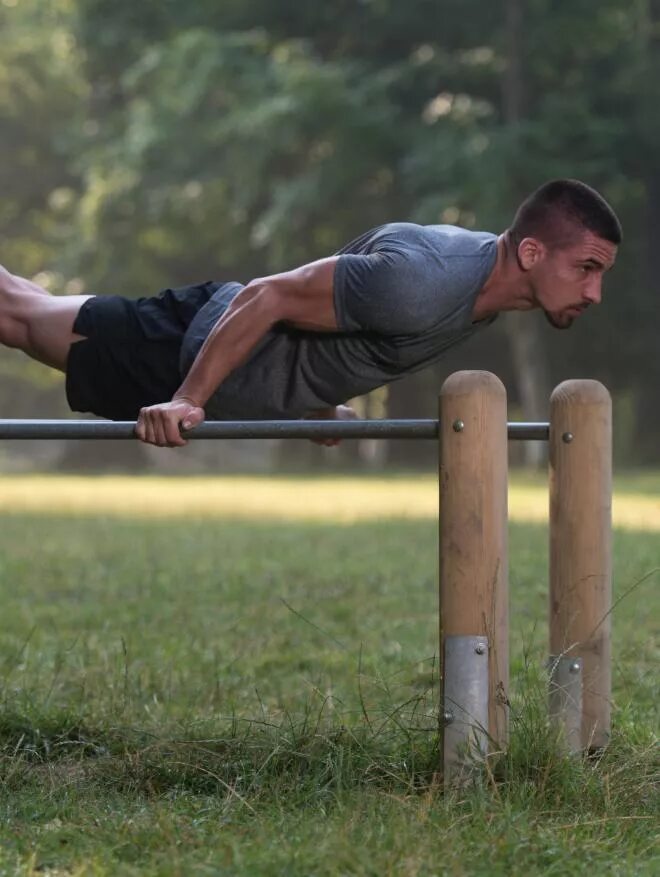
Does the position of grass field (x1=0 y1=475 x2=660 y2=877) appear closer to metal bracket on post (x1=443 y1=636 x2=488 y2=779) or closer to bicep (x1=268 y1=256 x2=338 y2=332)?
metal bracket on post (x1=443 y1=636 x2=488 y2=779)

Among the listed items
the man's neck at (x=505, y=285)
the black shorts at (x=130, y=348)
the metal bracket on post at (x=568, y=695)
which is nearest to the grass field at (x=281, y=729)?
the metal bracket on post at (x=568, y=695)

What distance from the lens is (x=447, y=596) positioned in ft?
12.5

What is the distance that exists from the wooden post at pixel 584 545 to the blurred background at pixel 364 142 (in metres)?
21.1

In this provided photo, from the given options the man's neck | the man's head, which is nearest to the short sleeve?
the man's neck

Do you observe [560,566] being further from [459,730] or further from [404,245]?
[404,245]

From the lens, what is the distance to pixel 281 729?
4004mm

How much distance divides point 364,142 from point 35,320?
22.9 m

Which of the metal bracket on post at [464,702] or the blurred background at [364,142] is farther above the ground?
the blurred background at [364,142]

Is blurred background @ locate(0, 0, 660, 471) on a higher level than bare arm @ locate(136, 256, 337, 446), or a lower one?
higher

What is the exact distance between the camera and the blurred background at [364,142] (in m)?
26.3

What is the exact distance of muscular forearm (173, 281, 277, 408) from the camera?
412cm

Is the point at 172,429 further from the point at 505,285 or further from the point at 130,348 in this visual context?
the point at 505,285

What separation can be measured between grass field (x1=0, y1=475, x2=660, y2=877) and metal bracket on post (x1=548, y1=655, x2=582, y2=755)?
5 centimetres

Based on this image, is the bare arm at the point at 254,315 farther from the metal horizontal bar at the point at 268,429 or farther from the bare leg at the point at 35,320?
the bare leg at the point at 35,320
